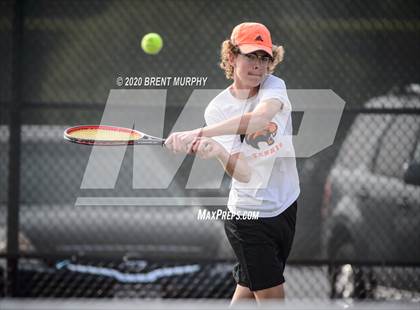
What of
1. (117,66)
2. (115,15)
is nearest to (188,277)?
(117,66)

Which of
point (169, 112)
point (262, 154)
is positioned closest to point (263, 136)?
point (262, 154)

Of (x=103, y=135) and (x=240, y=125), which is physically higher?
(x=103, y=135)

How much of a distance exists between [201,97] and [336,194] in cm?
143

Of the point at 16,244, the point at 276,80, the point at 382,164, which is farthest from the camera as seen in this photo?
the point at 382,164

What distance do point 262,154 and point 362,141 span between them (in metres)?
→ 2.49

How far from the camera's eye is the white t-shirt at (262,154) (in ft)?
14.4

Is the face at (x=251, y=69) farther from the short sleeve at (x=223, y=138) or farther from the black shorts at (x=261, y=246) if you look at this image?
the black shorts at (x=261, y=246)

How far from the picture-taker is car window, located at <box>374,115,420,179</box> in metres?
6.53

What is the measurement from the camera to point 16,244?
248 inches

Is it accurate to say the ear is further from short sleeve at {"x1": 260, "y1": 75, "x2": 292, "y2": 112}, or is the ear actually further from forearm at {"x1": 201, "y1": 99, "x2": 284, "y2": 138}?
forearm at {"x1": 201, "y1": 99, "x2": 284, "y2": 138}

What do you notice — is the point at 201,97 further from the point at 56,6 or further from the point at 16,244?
the point at 16,244

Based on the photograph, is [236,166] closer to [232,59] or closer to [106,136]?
[232,59]

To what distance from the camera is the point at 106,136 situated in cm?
493

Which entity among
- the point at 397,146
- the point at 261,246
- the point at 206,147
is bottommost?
the point at 261,246
